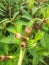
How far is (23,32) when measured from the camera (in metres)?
1.15

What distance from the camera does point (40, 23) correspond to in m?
1.31

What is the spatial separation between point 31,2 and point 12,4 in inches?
5.4

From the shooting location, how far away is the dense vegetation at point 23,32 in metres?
1.10

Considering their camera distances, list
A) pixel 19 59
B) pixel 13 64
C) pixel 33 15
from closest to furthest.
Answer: pixel 19 59, pixel 13 64, pixel 33 15

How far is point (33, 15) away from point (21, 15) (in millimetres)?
82

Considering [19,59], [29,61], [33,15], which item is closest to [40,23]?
[33,15]

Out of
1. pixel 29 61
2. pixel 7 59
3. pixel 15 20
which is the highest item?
pixel 15 20

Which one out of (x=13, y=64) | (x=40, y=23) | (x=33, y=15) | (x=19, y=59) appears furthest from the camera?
(x=33, y=15)

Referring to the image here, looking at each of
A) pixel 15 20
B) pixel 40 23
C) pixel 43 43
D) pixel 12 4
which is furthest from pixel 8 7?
pixel 43 43

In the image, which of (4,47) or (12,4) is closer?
(4,47)

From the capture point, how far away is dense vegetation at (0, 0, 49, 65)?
3.59 feet

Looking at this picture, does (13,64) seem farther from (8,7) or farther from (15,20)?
(8,7)

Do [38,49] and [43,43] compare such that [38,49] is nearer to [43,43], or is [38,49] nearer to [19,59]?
[43,43]

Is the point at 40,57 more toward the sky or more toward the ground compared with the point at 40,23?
more toward the ground
